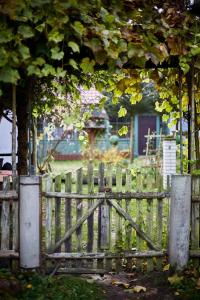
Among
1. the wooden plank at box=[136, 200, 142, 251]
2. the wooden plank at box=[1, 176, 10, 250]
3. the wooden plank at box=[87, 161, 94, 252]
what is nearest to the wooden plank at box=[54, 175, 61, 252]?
the wooden plank at box=[87, 161, 94, 252]

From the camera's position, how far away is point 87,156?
814 inches

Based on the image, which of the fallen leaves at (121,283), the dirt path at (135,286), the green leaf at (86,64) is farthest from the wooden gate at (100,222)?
the green leaf at (86,64)

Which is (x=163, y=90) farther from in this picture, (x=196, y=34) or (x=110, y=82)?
(x=196, y=34)

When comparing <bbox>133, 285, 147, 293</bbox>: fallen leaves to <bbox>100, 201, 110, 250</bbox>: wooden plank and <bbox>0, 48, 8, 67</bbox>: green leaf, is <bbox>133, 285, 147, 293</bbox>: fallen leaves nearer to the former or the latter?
<bbox>100, 201, 110, 250</bbox>: wooden plank

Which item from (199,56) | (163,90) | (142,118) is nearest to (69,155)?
(142,118)

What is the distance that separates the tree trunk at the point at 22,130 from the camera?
20.5 ft

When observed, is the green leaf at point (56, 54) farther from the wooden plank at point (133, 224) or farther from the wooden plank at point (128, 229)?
the wooden plank at point (133, 224)

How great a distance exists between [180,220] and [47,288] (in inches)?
66.9

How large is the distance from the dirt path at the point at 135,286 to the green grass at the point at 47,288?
170mm

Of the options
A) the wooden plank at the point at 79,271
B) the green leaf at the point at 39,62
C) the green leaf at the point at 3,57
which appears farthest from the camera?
the wooden plank at the point at 79,271

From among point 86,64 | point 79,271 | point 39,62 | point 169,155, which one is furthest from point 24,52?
point 169,155

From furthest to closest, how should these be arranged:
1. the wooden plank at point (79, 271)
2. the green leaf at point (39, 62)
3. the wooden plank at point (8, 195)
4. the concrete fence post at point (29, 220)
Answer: the wooden plank at point (79, 271) → the wooden plank at point (8, 195) → the concrete fence post at point (29, 220) → the green leaf at point (39, 62)

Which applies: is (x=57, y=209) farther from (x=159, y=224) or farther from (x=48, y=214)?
(x=159, y=224)

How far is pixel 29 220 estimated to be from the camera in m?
4.79
